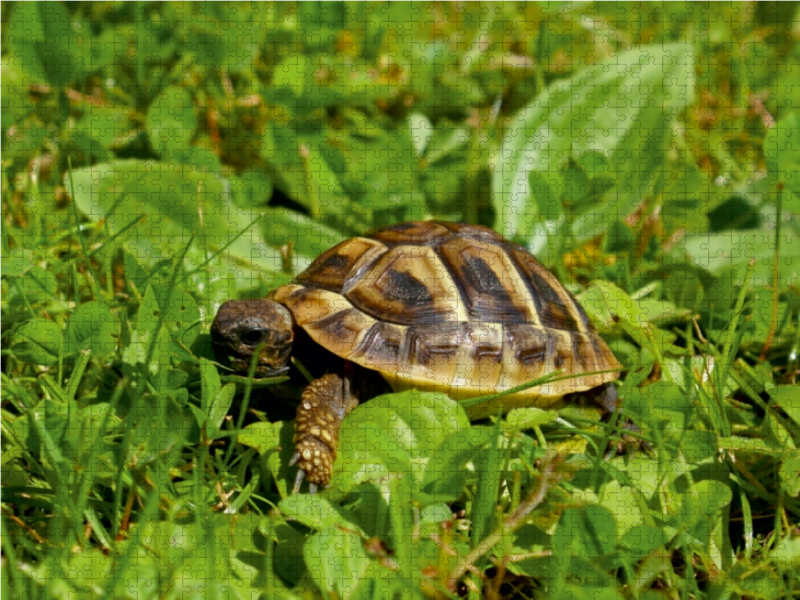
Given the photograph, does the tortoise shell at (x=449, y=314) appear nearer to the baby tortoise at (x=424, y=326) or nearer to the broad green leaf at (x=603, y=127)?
the baby tortoise at (x=424, y=326)

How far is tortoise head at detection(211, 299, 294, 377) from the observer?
2.17m

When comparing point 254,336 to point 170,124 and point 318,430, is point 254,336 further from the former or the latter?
point 170,124

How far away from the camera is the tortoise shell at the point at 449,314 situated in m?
2.21

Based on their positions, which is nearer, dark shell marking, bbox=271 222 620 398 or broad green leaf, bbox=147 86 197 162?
dark shell marking, bbox=271 222 620 398

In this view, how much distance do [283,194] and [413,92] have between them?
1.06 m

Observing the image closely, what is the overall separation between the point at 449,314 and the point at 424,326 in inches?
3.4

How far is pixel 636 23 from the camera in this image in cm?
482

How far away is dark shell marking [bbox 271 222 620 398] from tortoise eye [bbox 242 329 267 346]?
13 cm

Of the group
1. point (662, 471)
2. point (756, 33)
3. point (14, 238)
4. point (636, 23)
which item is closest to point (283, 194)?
point (14, 238)

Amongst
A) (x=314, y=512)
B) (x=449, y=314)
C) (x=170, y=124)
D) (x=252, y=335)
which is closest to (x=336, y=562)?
(x=314, y=512)

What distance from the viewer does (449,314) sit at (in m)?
2.29
